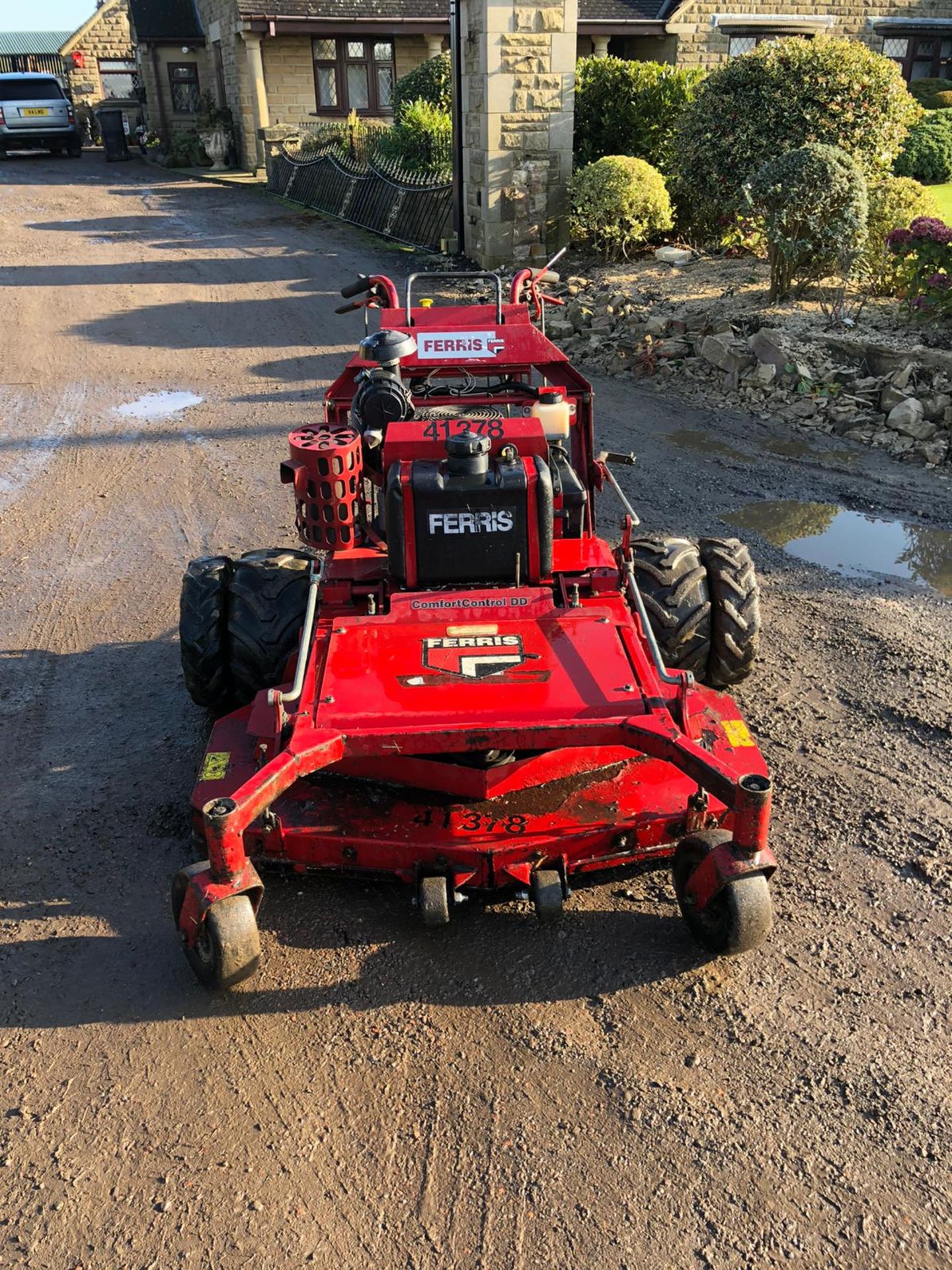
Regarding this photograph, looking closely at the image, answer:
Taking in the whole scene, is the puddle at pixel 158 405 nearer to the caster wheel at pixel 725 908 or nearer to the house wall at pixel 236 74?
the caster wheel at pixel 725 908

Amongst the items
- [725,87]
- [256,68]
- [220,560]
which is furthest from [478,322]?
[256,68]

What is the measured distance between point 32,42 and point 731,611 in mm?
63689

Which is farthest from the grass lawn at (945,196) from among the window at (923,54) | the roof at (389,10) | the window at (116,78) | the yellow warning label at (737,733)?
the window at (116,78)

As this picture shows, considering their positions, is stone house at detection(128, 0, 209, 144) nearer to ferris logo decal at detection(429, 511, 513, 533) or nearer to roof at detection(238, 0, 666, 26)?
roof at detection(238, 0, 666, 26)

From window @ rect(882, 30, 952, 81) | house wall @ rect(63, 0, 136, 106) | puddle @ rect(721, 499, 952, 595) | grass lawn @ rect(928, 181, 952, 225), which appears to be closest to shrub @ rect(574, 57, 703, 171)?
grass lawn @ rect(928, 181, 952, 225)

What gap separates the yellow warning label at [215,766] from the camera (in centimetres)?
412

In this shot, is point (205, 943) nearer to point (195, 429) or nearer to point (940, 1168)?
point (940, 1168)

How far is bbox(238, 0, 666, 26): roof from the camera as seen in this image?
2258cm

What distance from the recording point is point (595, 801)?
4.05m

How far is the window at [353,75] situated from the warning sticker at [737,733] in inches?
1038

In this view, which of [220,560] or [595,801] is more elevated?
[220,560]

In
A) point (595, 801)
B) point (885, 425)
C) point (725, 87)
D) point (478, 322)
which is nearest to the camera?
point (595, 801)

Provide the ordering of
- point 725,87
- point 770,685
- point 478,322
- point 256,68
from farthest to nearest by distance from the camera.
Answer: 1. point 256,68
2. point 725,87
3. point 478,322
4. point 770,685

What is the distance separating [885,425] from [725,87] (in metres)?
6.56
